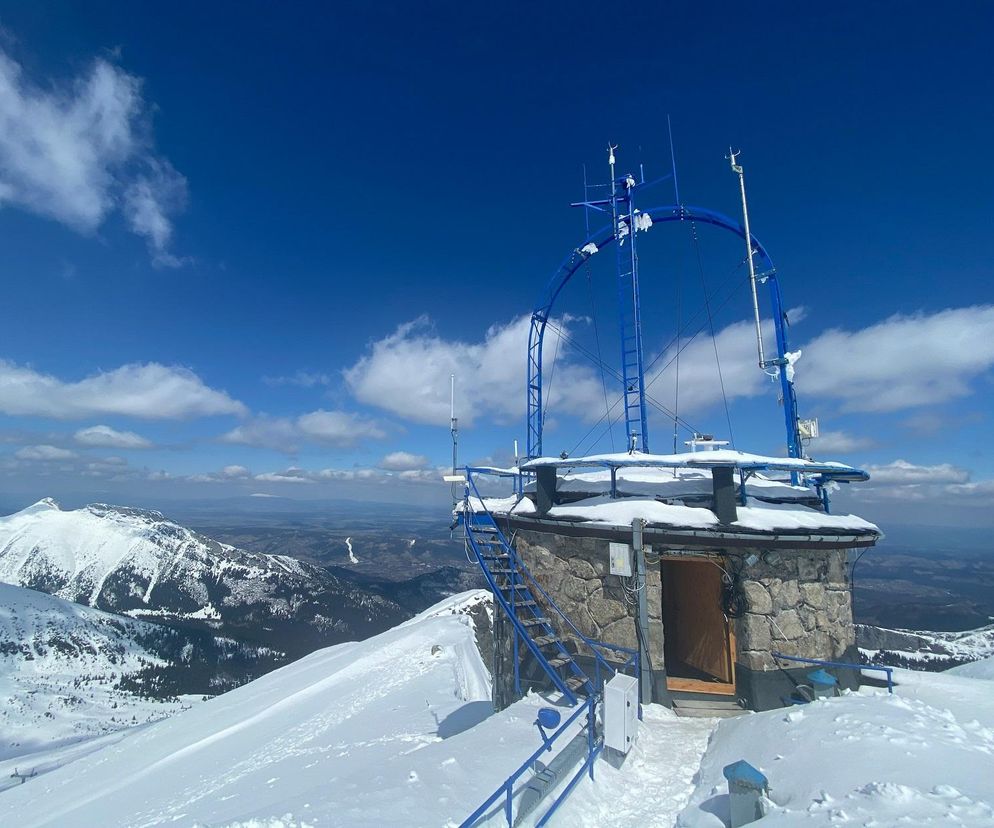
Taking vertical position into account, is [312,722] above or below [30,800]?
above

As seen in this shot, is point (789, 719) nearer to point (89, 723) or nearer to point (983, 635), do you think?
point (983, 635)

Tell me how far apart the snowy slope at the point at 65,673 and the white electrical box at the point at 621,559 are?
83563 millimetres

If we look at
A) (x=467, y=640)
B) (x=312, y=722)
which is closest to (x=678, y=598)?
(x=312, y=722)

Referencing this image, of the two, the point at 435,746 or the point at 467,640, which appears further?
the point at 467,640

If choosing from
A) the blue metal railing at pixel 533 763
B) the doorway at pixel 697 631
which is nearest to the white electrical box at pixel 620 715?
the blue metal railing at pixel 533 763

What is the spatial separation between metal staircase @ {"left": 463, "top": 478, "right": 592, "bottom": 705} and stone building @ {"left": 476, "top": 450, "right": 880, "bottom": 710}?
11.3 inches

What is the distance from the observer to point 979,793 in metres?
5.16

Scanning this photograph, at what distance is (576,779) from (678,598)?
8.26 meters

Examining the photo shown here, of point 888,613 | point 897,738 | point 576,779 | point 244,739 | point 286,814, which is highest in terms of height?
point 897,738

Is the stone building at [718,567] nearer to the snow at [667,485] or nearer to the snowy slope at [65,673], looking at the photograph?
the snow at [667,485]

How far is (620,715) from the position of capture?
7.21 m

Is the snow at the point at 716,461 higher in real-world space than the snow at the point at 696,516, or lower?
higher

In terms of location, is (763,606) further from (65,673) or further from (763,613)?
(65,673)

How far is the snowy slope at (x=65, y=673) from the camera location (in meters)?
87.6
